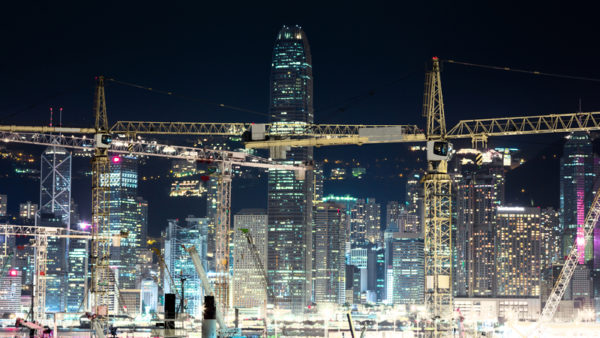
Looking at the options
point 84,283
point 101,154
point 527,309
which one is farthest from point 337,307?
point 101,154

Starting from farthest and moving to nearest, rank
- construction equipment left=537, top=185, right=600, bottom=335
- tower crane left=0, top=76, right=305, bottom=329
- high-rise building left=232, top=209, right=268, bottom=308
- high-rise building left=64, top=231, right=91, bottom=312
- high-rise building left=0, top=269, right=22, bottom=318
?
1. high-rise building left=64, top=231, right=91, bottom=312
2. high-rise building left=232, top=209, right=268, bottom=308
3. high-rise building left=0, top=269, right=22, bottom=318
4. construction equipment left=537, top=185, right=600, bottom=335
5. tower crane left=0, top=76, right=305, bottom=329

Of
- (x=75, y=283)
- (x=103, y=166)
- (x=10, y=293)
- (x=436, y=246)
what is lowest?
(x=10, y=293)

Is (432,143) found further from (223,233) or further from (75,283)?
(75,283)

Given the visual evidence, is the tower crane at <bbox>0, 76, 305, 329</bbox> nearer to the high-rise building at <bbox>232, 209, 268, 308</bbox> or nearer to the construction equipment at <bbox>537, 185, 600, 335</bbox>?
the construction equipment at <bbox>537, 185, 600, 335</bbox>

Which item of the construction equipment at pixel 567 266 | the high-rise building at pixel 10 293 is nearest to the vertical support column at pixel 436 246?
the construction equipment at pixel 567 266

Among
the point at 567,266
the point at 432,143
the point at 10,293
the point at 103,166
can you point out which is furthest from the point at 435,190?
the point at 10,293

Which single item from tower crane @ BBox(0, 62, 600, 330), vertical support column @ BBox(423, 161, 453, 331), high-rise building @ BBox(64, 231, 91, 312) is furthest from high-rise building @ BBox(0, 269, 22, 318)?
vertical support column @ BBox(423, 161, 453, 331)

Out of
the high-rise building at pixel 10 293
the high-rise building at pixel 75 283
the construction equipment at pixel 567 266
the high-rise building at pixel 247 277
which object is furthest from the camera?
the high-rise building at pixel 75 283

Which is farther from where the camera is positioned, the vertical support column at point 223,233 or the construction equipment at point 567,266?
the construction equipment at point 567,266

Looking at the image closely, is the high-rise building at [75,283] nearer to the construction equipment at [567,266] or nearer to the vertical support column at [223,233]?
the construction equipment at [567,266]

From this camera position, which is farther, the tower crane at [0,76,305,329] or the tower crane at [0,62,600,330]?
the tower crane at [0,76,305,329]

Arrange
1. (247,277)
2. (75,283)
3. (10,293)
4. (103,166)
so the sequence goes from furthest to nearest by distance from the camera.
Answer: (75,283) → (247,277) → (10,293) → (103,166)
